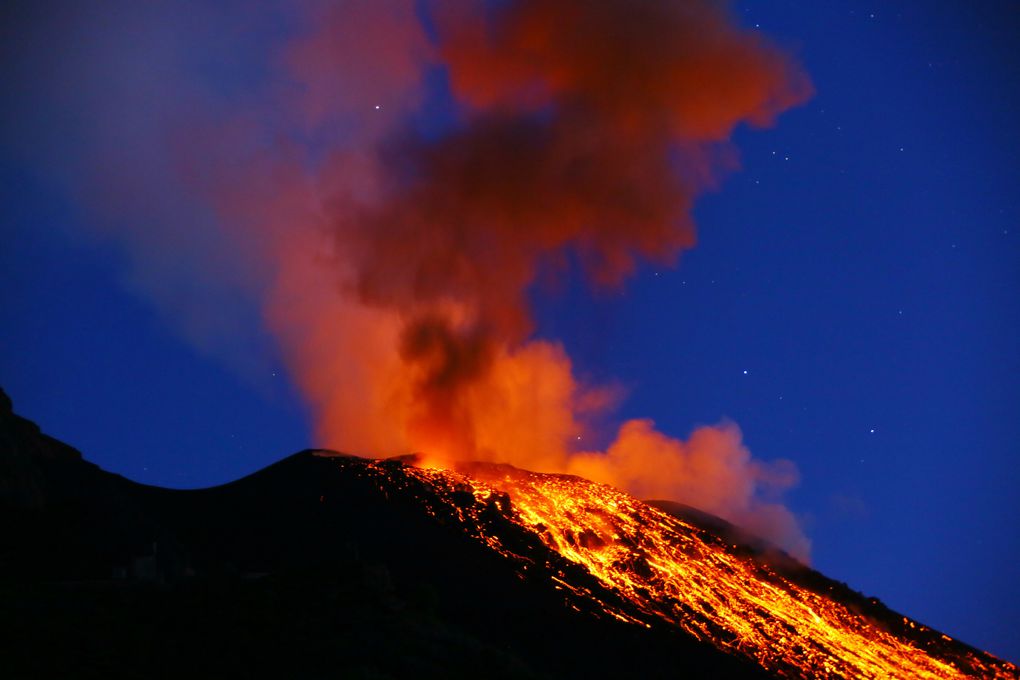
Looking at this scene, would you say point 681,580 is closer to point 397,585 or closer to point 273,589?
point 397,585

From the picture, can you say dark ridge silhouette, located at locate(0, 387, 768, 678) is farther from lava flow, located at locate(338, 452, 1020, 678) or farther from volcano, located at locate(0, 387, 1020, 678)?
lava flow, located at locate(338, 452, 1020, 678)

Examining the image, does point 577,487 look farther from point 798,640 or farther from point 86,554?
point 86,554

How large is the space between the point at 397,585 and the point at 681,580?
86.0 feet

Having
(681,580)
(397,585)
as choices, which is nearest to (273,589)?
(397,585)

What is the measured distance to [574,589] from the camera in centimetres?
6969

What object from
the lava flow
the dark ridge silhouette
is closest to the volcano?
the dark ridge silhouette

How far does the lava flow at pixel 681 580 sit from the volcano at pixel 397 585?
9.8 inches

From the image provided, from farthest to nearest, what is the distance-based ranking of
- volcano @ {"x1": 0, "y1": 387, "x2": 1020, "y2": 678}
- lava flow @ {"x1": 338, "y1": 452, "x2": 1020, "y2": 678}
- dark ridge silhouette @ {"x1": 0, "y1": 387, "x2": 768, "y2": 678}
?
lava flow @ {"x1": 338, "y1": 452, "x2": 1020, "y2": 678}, volcano @ {"x1": 0, "y1": 387, "x2": 1020, "y2": 678}, dark ridge silhouette @ {"x1": 0, "y1": 387, "x2": 768, "y2": 678}

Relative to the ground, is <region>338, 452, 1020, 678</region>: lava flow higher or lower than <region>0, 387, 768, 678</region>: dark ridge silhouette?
higher

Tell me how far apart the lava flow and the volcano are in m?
0.25

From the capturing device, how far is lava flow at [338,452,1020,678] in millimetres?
72625

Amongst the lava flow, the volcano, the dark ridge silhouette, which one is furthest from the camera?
the lava flow

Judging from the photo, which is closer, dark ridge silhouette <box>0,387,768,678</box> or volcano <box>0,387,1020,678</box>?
dark ridge silhouette <box>0,387,768,678</box>

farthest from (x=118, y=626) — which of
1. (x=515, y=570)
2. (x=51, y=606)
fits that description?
(x=515, y=570)
